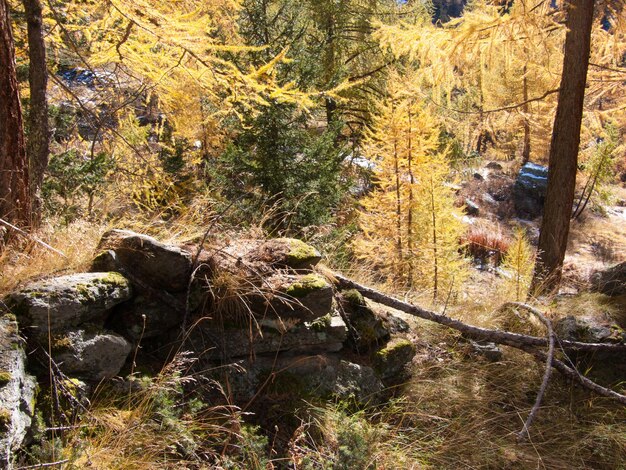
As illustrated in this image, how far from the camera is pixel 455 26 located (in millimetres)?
7375

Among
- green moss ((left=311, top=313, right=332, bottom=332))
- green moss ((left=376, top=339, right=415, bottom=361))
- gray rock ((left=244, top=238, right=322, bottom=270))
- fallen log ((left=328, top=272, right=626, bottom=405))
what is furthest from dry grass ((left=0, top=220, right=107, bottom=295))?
green moss ((left=376, top=339, right=415, bottom=361))

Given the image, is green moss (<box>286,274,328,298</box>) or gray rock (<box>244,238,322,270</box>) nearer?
green moss (<box>286,274,328,298</box>)

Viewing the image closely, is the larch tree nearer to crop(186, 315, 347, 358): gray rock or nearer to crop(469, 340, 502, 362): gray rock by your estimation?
crop(469, 340, 502, 362): gray rock

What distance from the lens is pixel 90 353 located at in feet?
8.15

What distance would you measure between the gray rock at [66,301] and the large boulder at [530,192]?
77.2ft

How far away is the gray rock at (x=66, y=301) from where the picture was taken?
2.40m

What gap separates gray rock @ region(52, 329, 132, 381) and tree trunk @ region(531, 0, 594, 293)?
5.35 meters

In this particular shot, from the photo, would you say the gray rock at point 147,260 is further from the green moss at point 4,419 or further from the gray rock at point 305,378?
the green moss at point 4,419

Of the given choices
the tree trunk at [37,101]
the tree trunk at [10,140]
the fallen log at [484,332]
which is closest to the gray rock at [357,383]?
the fallen log at [484,332]

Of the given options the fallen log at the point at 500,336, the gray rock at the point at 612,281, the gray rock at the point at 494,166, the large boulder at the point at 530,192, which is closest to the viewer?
the fallen log at the point at 500,336

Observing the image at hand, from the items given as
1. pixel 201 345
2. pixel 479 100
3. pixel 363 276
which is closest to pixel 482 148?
pixel 479 100

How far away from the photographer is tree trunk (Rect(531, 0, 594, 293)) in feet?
21.3

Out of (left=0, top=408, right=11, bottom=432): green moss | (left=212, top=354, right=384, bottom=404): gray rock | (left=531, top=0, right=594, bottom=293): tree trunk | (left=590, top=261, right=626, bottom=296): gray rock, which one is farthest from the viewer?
(left=531, top=0, right=594, bottom=293): tree trunk

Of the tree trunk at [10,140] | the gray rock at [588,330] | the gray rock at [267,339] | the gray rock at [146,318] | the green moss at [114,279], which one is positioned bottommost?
the gray rock at [588,330]
